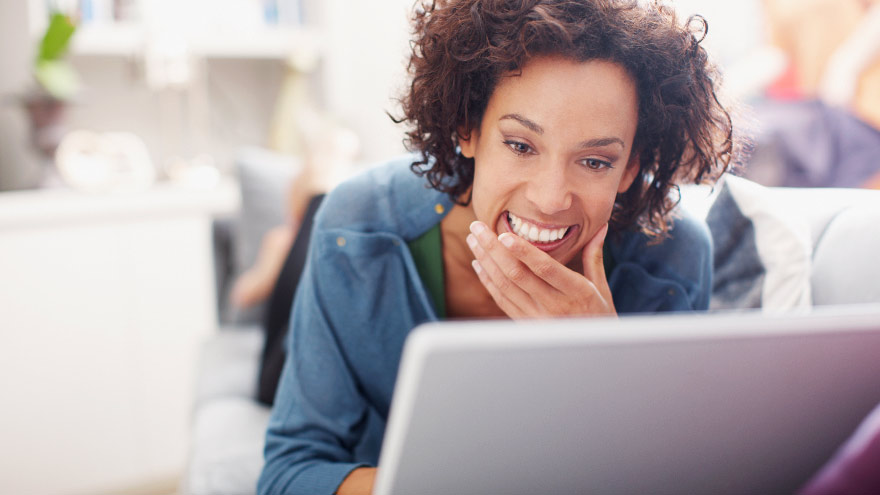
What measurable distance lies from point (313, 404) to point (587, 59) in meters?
0.57

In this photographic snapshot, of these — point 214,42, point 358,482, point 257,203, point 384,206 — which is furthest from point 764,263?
point 214,42

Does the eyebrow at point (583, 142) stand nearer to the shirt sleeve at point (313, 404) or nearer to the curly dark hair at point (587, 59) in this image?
the curly dark hair at point (587, 59)

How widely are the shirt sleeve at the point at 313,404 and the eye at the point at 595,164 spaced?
0.39 meters

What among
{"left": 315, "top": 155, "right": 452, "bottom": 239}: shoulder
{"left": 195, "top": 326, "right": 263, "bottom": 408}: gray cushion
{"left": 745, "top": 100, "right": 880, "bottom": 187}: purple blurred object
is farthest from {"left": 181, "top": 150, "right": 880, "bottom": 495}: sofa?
{"left": 745, "top": 100, "right": 880, "bottom": 187}: purple blurred object

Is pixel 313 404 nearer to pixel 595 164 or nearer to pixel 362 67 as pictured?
pixel 595 164

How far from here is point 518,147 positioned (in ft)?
2.52

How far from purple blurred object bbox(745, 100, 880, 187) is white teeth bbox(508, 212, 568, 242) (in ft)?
4.57

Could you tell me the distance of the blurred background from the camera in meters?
1.98

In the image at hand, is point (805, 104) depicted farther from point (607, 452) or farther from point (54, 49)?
point (54, 49)

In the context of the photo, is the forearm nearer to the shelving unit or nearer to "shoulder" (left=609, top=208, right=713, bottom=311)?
"shoulder" (left=609, top=208, right=713, bottom=311)

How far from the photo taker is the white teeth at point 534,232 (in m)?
0.79

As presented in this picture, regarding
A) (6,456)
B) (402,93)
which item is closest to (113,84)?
(6,456)

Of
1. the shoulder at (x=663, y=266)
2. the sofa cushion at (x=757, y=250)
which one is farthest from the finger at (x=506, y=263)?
the sofa cushion at (x=757, y=250)

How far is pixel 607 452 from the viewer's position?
0.53 m
